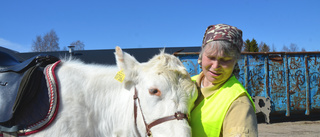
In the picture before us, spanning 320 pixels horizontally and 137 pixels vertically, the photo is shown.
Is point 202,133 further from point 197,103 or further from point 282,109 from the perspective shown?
point 282,109

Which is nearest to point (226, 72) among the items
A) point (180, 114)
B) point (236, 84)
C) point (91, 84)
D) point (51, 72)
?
point (236, 84)

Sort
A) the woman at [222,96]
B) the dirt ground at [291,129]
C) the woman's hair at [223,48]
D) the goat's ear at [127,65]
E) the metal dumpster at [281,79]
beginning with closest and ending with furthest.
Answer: the woman at [222,96]
the woman's hair at [223,48]
the goat's ear at [127,65]
the dirt ground at [291,129]
the metal dumpster at [281,79]

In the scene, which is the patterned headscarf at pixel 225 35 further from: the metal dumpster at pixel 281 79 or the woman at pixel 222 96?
the metal dumpster at pixel 281 79

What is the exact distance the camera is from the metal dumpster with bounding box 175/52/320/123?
8.86 metres

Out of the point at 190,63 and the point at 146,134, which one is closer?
the point at 146,134

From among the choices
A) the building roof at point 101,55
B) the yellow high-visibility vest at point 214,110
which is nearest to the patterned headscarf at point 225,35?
the yellow high-visibility vest at point 214,110

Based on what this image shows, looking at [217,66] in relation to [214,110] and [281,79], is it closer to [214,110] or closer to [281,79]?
[214,110]

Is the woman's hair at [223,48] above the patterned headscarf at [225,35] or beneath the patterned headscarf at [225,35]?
beneath

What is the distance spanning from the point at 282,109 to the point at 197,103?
327 inches

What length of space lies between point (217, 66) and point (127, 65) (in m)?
0.96

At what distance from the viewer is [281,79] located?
9008mm

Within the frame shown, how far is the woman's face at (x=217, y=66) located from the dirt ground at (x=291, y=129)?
618 cm

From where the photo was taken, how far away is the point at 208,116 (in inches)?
73.6

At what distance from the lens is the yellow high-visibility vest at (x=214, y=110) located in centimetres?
178
